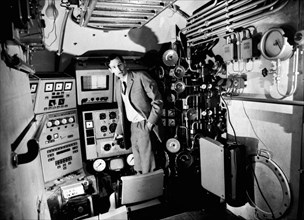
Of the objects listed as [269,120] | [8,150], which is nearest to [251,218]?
[269,120]

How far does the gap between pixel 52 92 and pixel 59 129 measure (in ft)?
2.18

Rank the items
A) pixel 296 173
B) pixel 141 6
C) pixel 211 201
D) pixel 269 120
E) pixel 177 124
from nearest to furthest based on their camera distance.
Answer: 1. pixel 296 173
2. pixel 269 120
3. pixel 141 6
4. pixel 211 201
5. pixel 177 124

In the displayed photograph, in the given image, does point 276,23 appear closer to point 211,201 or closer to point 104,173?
point 211,201

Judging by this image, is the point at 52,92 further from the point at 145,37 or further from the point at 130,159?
the point at 145,37

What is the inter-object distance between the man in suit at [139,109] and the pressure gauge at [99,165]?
683mm

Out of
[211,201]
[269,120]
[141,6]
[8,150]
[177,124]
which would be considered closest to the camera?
[8,150]

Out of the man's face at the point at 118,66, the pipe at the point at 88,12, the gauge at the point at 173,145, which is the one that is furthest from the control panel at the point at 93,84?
the gauge at the point at 173,145

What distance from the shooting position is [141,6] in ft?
9.65

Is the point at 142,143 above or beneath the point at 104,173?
above

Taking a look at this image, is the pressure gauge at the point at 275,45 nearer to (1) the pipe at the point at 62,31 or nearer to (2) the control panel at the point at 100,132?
(2) the control panel at the point at 100,132

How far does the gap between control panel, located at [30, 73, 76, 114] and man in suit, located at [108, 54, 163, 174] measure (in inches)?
34.3

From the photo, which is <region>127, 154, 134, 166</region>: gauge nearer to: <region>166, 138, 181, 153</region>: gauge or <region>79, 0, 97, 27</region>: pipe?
<region>166, 138, 181, 153</region>: gauge

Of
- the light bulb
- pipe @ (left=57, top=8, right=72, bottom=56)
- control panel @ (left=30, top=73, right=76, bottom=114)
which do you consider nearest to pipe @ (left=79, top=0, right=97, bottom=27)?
pipe @ (left=57, top=8, right=72, bottom=56)

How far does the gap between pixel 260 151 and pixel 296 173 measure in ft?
1.75
